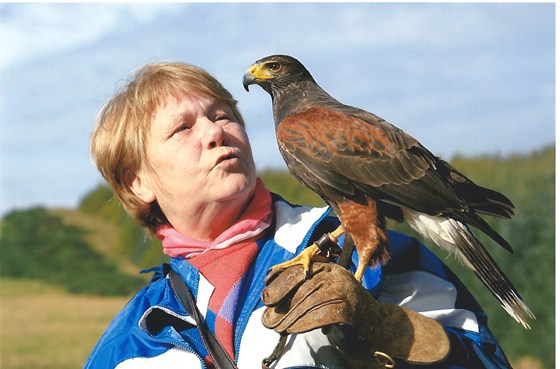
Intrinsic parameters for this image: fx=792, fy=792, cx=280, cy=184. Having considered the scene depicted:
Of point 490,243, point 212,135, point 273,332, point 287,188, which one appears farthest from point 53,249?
point 273,332

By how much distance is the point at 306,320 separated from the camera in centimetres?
250

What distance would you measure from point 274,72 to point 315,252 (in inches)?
29.0

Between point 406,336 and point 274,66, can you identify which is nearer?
point 406,336

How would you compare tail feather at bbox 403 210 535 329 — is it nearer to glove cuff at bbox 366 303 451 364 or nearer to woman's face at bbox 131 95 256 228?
glove cuff at bbox 366 303 451 364

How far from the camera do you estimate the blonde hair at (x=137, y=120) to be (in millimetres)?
2988

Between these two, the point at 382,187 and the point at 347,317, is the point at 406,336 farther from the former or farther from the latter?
the point at 382,187

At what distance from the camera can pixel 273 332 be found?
2.69m

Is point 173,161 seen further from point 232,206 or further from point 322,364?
point 322,364

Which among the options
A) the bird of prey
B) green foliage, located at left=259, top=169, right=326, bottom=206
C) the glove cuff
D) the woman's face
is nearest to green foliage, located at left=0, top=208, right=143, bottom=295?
green foliage, located at left=259, top=169, right=326, bottom=206

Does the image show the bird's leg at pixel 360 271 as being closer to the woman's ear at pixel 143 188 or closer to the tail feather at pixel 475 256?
the tail feather at pixel 475 256

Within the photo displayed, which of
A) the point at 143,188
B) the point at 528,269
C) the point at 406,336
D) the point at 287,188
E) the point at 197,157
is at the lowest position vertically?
the point at 528,269

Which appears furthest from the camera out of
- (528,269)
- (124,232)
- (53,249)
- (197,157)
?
(53,249)

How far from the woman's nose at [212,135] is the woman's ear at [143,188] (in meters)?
0.37

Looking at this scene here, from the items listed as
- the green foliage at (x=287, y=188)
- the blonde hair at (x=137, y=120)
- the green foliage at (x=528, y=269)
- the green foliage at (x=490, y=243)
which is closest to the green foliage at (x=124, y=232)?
the green foliage at (x=490, y=243)
